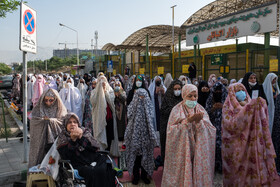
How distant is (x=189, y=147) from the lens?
305cm

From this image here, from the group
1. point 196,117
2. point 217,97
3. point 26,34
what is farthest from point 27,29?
point 217,97

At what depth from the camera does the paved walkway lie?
411cm

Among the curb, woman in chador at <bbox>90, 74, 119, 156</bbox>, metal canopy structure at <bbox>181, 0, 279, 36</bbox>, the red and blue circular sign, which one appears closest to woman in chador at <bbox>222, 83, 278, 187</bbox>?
woman in chador at <bbox>90, 74, 119, 156</bbox>

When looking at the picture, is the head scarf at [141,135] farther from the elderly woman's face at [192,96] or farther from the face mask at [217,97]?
the face mask at [217,97]

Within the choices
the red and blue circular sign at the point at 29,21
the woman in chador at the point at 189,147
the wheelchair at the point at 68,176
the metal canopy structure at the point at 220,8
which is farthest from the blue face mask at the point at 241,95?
the metal canopy structure at the point at 220,8

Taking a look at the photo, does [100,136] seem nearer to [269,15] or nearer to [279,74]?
[279,74]

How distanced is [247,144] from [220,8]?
52.6 feet

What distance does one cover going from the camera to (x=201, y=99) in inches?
210

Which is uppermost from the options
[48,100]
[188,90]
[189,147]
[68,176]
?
[188,90]

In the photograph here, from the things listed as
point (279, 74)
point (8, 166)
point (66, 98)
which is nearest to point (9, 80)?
point (66, 98)

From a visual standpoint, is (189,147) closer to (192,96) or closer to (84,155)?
(192,96)

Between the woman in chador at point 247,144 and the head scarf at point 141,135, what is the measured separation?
3.62 feet

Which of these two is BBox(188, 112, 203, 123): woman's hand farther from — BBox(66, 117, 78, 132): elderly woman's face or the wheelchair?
BBox(66, 117, 78, 132): elderly woman's face

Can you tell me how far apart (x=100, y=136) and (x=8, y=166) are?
1772 millimetres
